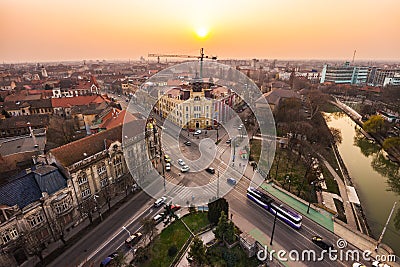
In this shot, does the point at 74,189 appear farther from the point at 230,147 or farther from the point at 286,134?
the point at 286,134

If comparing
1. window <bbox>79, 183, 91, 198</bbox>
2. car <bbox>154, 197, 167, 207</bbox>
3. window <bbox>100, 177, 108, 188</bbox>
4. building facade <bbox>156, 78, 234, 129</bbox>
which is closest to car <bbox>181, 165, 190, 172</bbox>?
car <bbox>154, 197, 167, 207</bbox>

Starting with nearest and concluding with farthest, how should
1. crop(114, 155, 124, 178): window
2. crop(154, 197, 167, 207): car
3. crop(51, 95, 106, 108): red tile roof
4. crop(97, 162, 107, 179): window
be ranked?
crop(97, 162, 107, 179): window < crop(154, 197, 167, 207): car < crop(114, 155, 124, 178): window < crop(51, 95, 106, 108): red tile roof

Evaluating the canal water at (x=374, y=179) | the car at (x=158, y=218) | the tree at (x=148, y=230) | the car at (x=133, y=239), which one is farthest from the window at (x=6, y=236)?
the canal water at (x=374, y=179)

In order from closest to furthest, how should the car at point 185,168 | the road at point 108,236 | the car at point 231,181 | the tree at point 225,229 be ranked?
1. the tree at point 225,229
2. the road at point 108,236
3. the car at point 231,181
4. the car at point 185,168

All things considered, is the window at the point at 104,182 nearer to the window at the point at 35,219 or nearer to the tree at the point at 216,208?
the window at the point at 35,219

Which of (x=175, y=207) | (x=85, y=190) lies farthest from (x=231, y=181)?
(x=85, y=190)

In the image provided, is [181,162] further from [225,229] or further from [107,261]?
[107,261]

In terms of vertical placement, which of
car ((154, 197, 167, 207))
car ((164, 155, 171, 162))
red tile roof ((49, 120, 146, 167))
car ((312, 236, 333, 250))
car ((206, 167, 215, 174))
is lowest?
car ((154, 197, 167, 207))

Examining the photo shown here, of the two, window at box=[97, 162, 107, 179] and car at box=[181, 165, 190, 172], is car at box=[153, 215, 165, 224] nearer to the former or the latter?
window at box=[97, 162, 107, 179]
